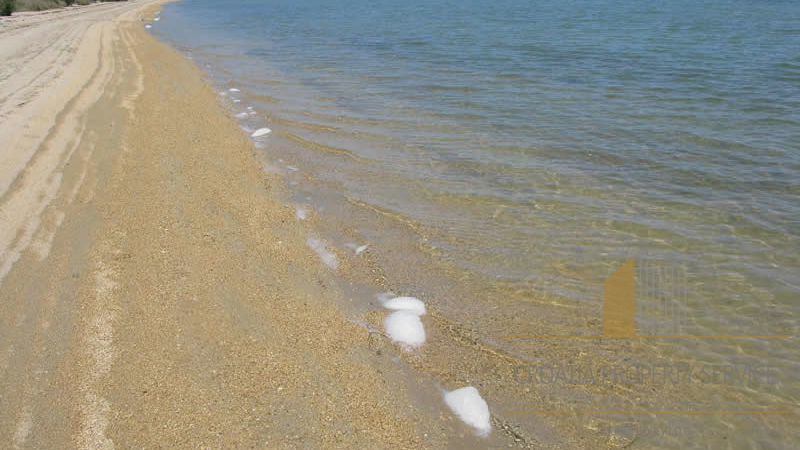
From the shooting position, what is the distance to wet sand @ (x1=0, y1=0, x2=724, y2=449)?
362 cm

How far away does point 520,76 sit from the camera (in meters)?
14.8

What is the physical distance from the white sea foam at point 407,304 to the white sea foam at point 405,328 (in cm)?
6

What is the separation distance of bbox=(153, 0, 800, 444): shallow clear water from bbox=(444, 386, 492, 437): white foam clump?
1.71 meters

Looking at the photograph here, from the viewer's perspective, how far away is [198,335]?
4453 millimetres

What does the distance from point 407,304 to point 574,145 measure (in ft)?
18.6

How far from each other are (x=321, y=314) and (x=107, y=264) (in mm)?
2484

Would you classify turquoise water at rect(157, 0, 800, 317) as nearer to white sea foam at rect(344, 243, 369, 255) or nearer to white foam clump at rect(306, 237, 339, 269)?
white sea foam at rect(344, 243, 369, 255)

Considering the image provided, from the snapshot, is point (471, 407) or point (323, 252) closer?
point (471, 407)

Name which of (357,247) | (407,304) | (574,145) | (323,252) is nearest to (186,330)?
(323,252)

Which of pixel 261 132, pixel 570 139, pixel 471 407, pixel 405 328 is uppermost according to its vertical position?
pixel 261 132

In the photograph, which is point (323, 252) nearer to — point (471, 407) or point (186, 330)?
point (186, 330)

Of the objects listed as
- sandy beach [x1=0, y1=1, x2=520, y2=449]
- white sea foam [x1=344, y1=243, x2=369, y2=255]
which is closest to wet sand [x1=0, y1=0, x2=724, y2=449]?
sandy beach [x1=0, y1=1, x2=520, y2=449]

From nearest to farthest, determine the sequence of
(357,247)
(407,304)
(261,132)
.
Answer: (407,304) → (357,247) → (261,132)

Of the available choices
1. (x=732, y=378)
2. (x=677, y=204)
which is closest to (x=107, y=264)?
(x=732, y=378)
